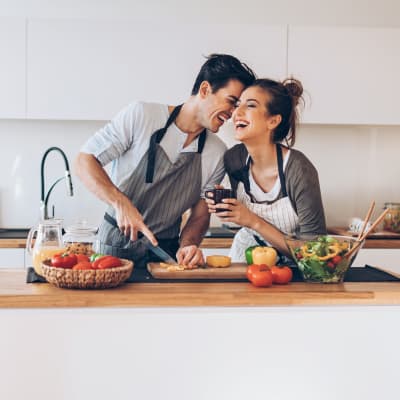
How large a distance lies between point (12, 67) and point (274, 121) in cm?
164

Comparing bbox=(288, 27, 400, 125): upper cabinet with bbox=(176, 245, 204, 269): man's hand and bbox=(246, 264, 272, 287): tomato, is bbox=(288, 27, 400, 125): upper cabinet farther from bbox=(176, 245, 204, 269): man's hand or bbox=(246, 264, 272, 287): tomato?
bbox=(246, 264, 272, 287): tomato

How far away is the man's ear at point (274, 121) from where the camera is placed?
Answer: 265cm

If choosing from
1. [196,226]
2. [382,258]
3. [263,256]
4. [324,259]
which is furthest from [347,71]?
[324,259]

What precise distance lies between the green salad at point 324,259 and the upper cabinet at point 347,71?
1.65 meters

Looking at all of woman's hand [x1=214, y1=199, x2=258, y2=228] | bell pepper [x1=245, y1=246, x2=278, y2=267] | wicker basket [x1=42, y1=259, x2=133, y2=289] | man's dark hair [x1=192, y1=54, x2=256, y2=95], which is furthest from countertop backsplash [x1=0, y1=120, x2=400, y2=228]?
wicker basket [x1=42, y1=259, x2=133, y2=289]

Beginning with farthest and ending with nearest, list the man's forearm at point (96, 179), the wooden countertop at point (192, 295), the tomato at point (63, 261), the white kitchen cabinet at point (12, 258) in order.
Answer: the white kitchen cabinet at point (12, 258) < the man's forearm at point (96, 179) < the tomato at point (63, 261) < the wooden countertop at point (192, 295)

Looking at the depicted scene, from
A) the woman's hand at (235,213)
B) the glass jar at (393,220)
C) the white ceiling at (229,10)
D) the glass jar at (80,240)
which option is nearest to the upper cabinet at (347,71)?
the white ceiling at (229,10)

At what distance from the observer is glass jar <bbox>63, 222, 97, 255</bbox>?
7.15 feet

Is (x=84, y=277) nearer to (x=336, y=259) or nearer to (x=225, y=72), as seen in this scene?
(x=336, y=259)

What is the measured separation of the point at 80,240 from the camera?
2201mm

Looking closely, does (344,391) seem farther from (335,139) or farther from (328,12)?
(328,12)

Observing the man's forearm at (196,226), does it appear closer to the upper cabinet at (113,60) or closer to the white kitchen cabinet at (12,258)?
the upper cabinet at (113,60)

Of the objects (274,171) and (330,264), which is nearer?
(330,264)

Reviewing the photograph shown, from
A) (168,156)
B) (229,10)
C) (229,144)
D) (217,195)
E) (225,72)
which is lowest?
(217,195)
